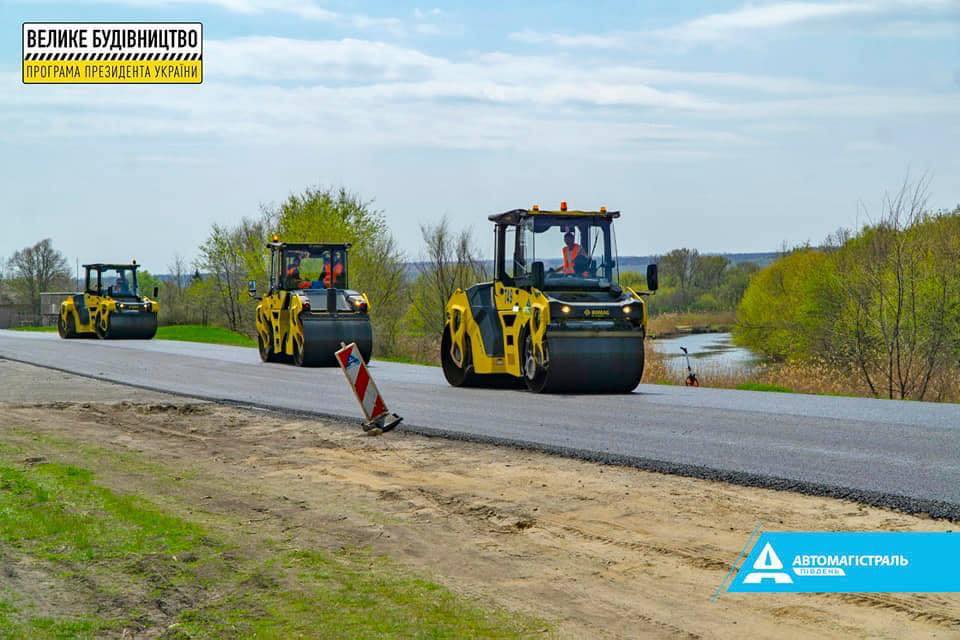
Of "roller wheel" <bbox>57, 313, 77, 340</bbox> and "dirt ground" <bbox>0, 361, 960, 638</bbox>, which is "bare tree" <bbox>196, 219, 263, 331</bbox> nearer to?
"roller wheel" <bbox>57, 313, 77, 340</bbox>

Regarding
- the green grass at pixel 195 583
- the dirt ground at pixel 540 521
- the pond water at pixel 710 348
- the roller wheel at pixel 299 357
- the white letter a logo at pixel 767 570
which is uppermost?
the roller wheel at pixel 299 357

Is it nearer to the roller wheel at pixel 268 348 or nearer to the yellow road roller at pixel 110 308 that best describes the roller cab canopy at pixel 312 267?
the roller wheel at pixel 268 348

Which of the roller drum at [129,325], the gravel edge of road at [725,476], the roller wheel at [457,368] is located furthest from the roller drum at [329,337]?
the roller drum at [129,325]

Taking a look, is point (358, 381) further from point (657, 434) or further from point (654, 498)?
point (654, 498)

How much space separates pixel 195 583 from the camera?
6.81m

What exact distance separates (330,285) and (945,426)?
17045 mm

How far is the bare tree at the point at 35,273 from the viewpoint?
96438 mm

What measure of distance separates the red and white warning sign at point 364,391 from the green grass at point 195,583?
431 cm

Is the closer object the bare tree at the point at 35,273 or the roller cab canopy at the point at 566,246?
the roller cab canopy at the point at 566,246

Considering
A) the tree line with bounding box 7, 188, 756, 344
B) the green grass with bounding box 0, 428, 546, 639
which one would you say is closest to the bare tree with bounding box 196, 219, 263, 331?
the tree line with bounding box 7, 188, 756, 344

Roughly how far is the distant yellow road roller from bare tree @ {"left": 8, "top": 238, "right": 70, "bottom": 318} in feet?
275

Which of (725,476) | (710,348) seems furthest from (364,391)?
(710,348)

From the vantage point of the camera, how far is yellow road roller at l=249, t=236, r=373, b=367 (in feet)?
84.2

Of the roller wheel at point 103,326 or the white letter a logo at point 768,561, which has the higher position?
the roller wheel at point 103,326
